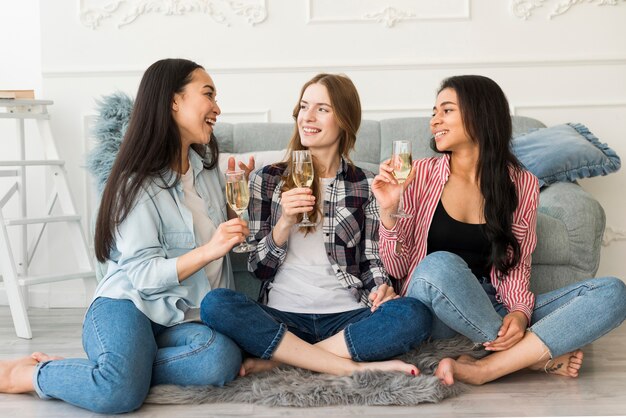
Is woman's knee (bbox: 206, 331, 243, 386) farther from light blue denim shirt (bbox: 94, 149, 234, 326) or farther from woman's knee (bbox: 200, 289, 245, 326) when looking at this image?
light blue denim shirt (bbox: 94, 149, 234, 326)

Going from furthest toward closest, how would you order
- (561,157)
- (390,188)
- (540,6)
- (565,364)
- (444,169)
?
(540,6), (561,157), (444,169), (565,364), (390,188)

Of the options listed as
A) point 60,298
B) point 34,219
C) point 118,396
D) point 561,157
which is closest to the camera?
point 118,396

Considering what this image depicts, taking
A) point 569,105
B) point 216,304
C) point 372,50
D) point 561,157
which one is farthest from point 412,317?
point 569,105

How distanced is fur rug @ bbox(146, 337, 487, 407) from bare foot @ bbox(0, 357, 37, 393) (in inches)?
14.0

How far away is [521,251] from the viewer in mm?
2377

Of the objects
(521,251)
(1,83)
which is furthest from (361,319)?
(1,83)

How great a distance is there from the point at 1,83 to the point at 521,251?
2.85 m

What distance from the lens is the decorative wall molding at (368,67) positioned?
375 cm

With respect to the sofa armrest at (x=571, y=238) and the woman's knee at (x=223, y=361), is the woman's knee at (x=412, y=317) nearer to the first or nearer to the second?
the woman's knee at (x=223, y=361)

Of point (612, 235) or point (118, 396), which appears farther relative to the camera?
point (612, 235)

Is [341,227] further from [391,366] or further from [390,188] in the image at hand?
[391,366]

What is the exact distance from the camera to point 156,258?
2.20m

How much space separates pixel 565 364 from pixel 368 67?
1.90m

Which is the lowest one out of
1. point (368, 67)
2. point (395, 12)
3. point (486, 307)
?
point (486, 307)
